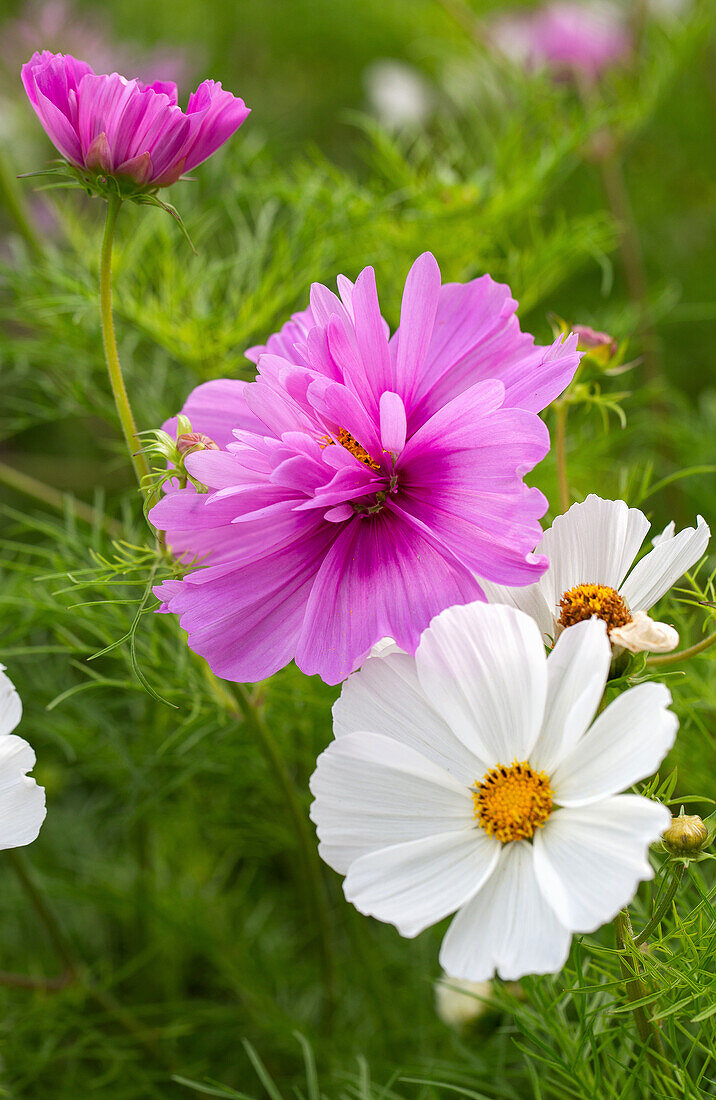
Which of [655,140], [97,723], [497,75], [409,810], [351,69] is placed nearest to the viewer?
[409,810]

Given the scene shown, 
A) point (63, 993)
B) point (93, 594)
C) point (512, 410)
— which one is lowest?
point (63, 993)

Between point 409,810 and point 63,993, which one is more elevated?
point 409,810

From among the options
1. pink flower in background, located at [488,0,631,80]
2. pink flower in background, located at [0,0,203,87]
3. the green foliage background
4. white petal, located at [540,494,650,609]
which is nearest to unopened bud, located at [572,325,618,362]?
the green foliage background

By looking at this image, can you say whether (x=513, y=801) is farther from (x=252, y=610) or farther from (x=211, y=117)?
(x=211, y=117)

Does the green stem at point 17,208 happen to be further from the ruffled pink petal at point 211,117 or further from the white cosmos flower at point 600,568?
the white cosmos flower at point 600,568

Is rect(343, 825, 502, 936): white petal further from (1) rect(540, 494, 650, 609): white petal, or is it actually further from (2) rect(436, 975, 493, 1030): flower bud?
(2) rect(436, 975, 493, 1030): flower bud

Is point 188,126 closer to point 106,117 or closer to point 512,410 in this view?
point 106,117

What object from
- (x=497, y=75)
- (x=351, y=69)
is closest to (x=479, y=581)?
(x=497, y=75)
